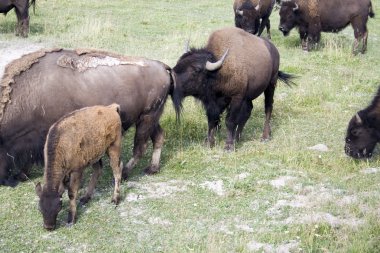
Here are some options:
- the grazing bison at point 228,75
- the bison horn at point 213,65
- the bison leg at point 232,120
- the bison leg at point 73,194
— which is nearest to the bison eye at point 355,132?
the grazing bison at point 228,75

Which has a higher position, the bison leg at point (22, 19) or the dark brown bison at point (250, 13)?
the dark brown bison at point (250, 13)

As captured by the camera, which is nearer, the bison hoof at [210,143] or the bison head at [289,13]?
the bison hoof at [210,143]

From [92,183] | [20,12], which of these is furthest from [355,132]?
[20,12]

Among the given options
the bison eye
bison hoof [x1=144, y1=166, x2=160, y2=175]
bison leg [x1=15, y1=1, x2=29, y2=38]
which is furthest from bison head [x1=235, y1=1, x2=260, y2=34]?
bison hoof [x1=144, y1=166, x2=160, y2=175]

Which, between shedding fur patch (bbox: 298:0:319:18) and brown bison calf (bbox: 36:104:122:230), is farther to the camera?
shedding fur patch (bbox: 298:0:319:18)

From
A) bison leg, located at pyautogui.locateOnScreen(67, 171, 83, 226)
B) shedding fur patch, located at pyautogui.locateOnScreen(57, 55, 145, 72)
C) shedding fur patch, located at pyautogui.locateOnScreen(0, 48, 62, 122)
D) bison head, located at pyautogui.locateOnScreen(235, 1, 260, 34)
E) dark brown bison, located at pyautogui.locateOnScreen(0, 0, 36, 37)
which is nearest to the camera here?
bison leg, located at pyautogui.locateOnScreen(67, 171, 83, 226)

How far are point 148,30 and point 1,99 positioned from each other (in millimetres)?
11541

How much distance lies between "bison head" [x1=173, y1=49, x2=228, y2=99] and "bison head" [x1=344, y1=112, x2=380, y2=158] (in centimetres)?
233

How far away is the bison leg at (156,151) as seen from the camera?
777 centimetres

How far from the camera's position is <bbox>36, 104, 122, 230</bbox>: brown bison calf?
5.96 meters

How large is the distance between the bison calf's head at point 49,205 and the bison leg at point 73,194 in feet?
0.81

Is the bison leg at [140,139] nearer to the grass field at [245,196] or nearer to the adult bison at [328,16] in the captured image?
the grass field at [245,196]

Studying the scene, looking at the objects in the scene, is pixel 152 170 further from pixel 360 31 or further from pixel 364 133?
pixel 360 31

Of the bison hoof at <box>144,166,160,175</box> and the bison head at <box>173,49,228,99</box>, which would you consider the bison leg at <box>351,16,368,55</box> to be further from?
the bison hoof at <box>144,166,160,175</box>
